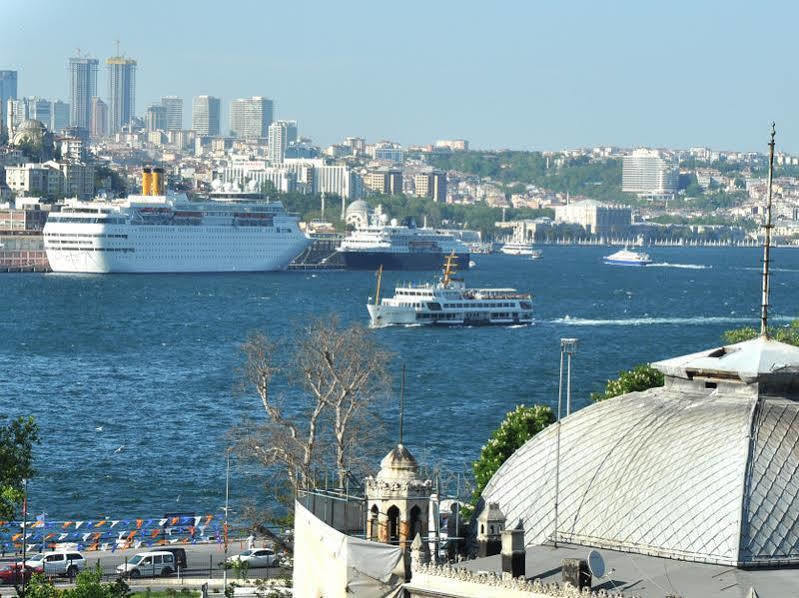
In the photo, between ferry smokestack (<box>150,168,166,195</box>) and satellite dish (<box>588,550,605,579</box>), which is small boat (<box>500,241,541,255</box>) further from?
satellite dish (<box>588,550,605,579</box>)

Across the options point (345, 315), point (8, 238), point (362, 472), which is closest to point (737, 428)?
point (362, 472)

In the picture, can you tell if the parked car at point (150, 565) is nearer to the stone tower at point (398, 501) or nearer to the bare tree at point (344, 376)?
the bare tree at point (344, 376)

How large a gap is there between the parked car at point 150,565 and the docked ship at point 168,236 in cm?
9666

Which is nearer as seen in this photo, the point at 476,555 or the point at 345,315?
the point at 476,555

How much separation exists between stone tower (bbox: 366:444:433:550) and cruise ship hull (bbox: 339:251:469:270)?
123 metres

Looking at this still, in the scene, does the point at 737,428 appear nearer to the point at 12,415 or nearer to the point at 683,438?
the point at 683,438

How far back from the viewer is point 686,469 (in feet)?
44.1

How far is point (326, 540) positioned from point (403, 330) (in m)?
64.0

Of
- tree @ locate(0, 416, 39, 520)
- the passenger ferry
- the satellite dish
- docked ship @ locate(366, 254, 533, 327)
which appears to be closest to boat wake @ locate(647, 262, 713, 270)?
the passenger ferry

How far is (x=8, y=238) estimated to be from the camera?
131 m

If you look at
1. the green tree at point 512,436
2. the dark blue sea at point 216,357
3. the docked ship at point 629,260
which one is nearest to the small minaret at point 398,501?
the green tree at point 512,436

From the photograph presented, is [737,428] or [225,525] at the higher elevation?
[737,428]

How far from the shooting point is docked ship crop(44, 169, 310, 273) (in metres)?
122

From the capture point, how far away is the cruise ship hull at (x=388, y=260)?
138m
